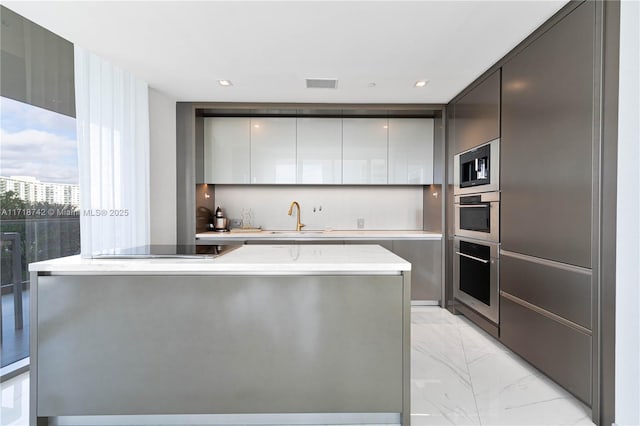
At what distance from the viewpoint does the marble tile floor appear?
182cm

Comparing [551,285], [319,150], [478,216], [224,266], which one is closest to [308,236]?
[319,150]

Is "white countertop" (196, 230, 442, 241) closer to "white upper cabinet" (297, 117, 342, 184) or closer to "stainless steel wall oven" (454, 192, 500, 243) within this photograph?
Result: "stainless steel wall oven" (454, 192, 500, 243)

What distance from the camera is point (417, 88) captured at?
321 centimetres

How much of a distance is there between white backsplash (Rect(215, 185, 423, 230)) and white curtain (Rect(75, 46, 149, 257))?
1.39m

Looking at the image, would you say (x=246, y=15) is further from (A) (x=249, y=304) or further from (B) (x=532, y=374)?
(B) (x=532, y=374)

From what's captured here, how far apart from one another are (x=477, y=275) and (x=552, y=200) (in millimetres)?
1186

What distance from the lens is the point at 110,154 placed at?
2.70m

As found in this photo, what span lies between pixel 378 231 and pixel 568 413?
261cm

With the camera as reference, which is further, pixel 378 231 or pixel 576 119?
pixel 378 231

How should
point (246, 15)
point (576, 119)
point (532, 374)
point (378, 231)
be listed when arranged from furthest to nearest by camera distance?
point (378, 231)
point (532, 374)
point (246, 15)
point (576, 119)

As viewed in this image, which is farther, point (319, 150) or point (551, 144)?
point (319, 150)

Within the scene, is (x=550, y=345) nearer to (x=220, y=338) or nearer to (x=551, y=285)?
(x=551, y=285)

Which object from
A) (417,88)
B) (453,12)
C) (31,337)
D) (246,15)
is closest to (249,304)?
(31,337)

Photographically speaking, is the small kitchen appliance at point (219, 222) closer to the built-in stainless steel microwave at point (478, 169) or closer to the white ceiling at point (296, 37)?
the white ceiling at point (296, 37)
